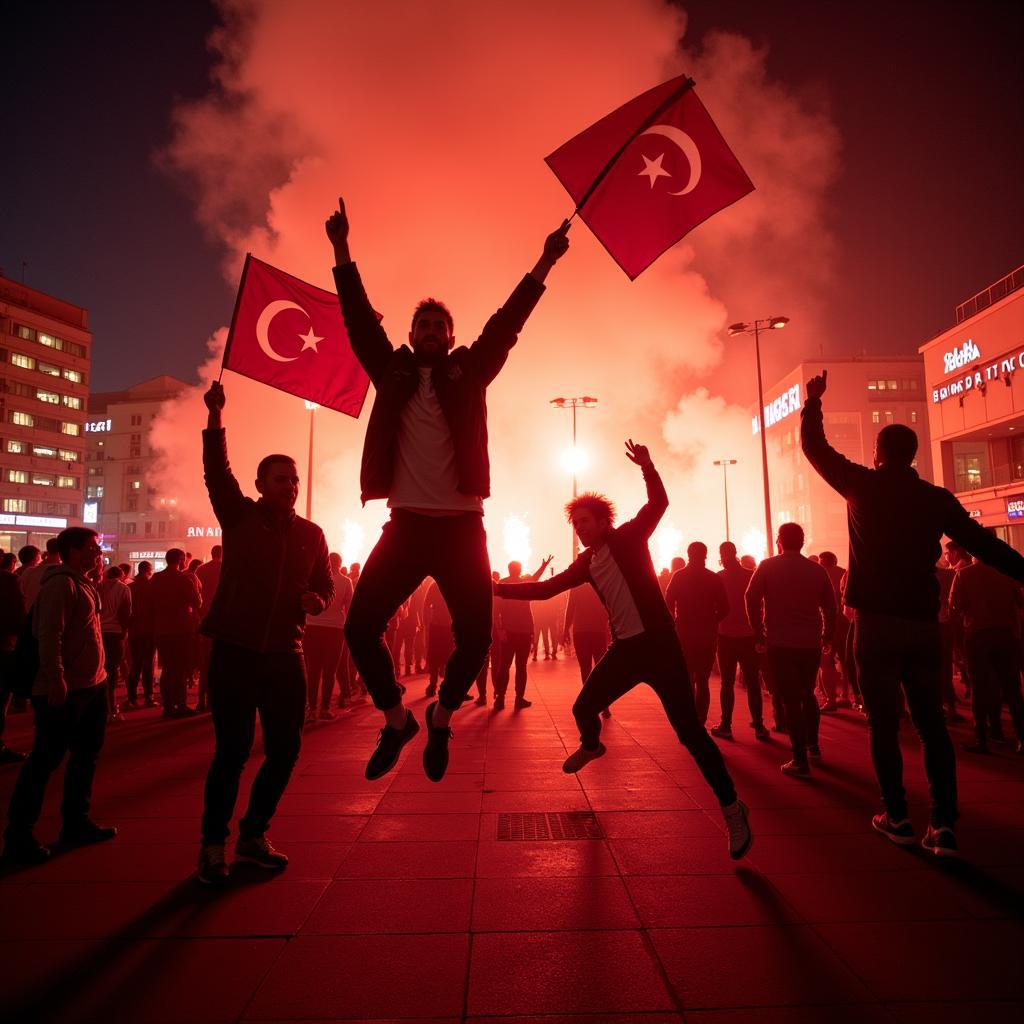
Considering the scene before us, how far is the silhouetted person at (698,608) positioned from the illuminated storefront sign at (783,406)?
71521 millimetres

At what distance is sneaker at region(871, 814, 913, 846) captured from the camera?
191 inches

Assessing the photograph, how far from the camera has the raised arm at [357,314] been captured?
12.1 ft

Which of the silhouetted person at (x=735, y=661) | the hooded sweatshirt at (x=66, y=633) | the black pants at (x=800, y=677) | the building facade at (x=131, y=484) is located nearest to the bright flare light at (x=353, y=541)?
the silhouetted person at (x=735, y=661)

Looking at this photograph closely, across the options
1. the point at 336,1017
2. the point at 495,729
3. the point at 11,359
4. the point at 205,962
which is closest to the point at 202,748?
the point at 495,729

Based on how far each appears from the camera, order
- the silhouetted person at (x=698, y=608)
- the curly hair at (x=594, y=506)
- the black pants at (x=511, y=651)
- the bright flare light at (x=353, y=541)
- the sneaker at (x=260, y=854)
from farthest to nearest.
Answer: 1. the bright flare light at (x=353, y=541)
2. the black pants at (x=511, y=651)
3. the silhouetted person at (x=698, y=608)
4. the curly hair at (x=594, y=506)
5. the sneaker at (x=260, y=854)

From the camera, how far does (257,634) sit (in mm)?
4660

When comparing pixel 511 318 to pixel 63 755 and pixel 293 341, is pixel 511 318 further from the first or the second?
pixel 63 755

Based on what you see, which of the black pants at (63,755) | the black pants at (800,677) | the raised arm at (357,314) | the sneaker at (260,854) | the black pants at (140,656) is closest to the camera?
the raised arm at (357,314)

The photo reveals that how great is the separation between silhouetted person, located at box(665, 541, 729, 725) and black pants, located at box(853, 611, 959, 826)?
4.38m

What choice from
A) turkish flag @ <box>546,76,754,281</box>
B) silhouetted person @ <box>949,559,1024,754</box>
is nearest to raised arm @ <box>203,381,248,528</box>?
turkish flag @ <box>546,76,754,281</box>

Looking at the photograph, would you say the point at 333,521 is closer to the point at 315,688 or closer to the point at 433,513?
the point at 315,688

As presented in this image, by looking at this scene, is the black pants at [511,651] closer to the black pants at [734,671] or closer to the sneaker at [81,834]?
the black pants at [734,671]

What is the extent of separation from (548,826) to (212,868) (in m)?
2.21

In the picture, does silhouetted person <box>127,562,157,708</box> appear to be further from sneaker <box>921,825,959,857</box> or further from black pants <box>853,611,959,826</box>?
sneaker <box>921,825,959,857</box>
